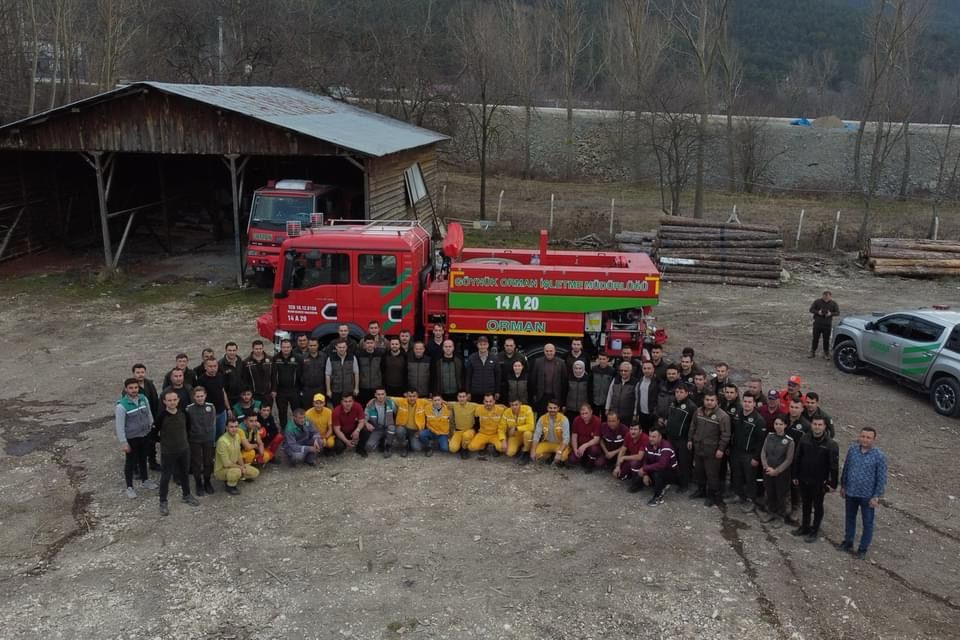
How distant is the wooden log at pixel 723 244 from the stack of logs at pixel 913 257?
11.5 feet

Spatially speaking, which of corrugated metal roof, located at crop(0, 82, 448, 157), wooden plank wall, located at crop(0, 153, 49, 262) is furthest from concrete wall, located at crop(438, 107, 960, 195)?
wooden plank wall, located at crop(0, 153, 49, 262)

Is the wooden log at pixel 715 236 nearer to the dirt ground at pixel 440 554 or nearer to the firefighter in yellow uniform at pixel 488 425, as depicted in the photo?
the dirt ground at pixel 440 554

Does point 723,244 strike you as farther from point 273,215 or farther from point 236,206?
point 236,206

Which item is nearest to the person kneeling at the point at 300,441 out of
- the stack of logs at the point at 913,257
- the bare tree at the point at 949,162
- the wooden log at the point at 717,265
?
the wooden log at the point at 717,265

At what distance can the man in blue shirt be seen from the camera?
8.28 meters

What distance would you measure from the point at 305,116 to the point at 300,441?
14.4 m

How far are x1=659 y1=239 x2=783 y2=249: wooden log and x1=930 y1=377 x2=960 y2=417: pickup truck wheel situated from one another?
10435 mm

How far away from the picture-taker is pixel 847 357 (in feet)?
49.2

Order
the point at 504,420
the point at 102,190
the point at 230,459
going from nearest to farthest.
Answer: the point at 230,459 → the point at 504,420 → the point at 102,190

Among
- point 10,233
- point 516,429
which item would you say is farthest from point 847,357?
point 10,233

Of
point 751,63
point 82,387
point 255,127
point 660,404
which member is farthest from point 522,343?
point 751,63

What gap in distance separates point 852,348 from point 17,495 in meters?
13.7

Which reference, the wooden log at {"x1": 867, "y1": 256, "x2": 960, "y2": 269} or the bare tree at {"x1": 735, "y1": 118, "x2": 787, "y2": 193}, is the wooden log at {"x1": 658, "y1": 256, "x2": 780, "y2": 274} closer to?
the wooden log at {"x1": 867, "y1": 256, "x2": 960, "y2": 269}

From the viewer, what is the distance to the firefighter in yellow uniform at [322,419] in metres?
10.7
